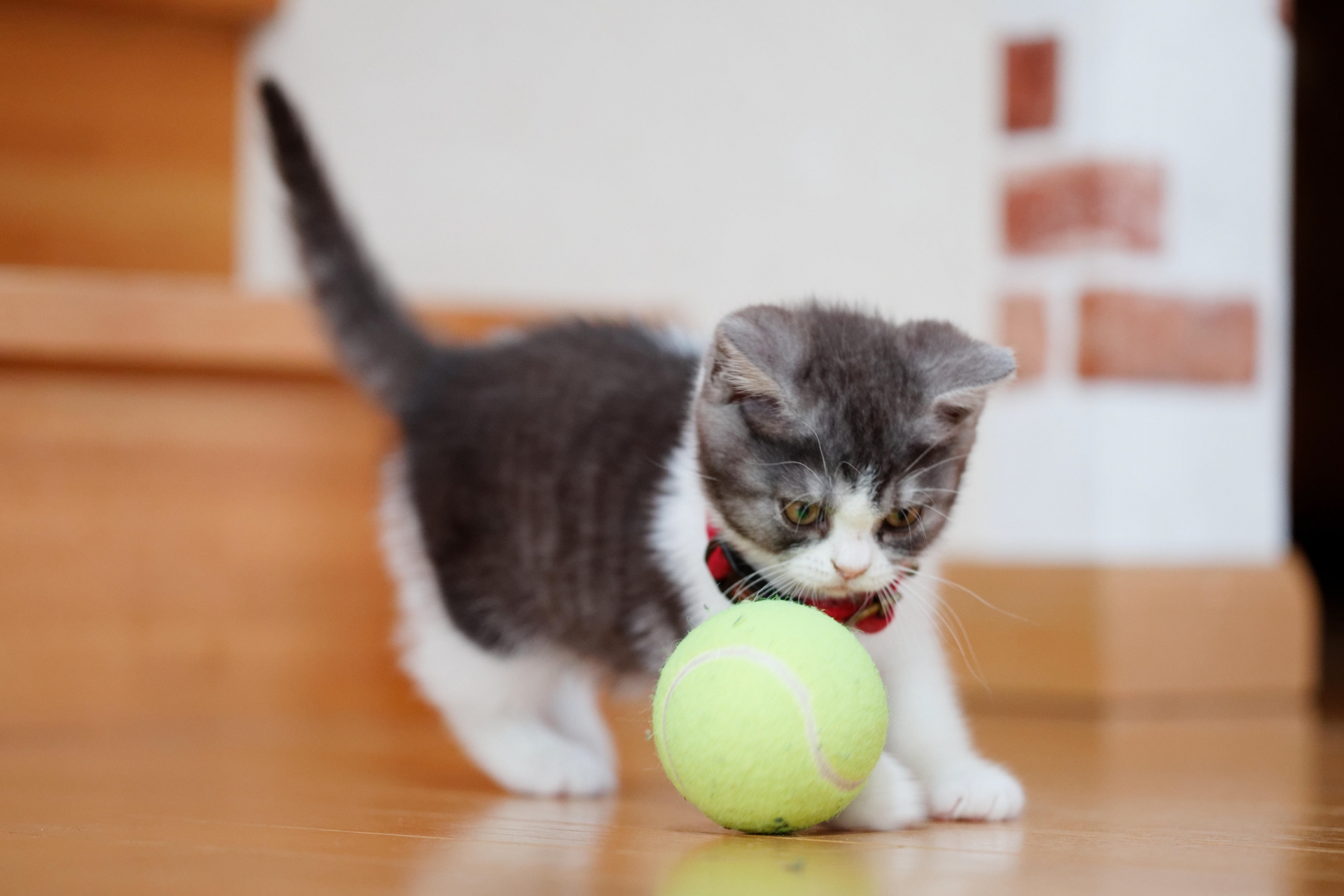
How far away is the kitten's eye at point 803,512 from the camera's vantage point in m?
1.43

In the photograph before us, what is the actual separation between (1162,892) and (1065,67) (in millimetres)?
1718

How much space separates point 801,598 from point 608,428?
1.33 feet

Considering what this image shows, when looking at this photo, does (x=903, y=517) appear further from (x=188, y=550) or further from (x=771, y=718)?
(x=188, y=550)

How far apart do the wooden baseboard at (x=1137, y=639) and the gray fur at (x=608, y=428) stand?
92cm

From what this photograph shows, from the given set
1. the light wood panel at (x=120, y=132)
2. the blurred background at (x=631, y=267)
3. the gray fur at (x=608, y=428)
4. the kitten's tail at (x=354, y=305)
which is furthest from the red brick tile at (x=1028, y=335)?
the light wood panel at (x=120, y=132)

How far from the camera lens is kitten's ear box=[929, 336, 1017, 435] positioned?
144cm

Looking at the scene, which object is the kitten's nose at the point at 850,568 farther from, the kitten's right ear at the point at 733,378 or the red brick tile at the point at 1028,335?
the red brick tile at the point at 1028,335

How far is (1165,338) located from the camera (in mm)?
2508

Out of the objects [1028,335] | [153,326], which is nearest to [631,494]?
[153,326]

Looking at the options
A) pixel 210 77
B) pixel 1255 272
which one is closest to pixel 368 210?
pixel 210 77

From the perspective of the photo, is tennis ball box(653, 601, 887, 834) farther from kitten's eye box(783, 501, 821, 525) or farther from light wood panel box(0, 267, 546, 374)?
light wood panel box(0, 267, 546, 374)

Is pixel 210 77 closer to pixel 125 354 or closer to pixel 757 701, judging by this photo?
pixel 125 354

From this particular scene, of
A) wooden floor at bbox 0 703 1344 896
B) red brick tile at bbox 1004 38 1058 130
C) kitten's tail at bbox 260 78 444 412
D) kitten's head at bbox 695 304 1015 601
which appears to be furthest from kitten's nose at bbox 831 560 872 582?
red brick tile at bbox 1004 38 1058 130

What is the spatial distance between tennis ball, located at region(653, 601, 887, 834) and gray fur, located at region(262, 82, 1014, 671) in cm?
15
